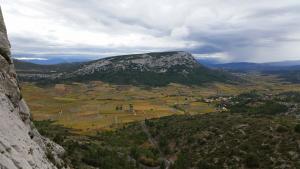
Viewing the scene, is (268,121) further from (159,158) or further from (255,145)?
(159,158)

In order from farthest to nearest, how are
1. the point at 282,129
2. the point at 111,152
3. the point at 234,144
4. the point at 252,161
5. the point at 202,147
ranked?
1. the point at 202,147
2. the point at 282,129
3. the point at 234,144
4. the point at 111,152
5. the point at 252,161

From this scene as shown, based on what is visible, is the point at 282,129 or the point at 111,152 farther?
the point at 282,129

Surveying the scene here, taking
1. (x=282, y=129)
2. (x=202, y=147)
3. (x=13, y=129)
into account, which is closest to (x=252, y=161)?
(x=282, y=129)

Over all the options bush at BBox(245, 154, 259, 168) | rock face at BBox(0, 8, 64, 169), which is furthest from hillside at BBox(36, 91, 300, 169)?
rock face at BBox(0, 8, 64, 169)

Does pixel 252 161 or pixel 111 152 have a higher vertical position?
pixel 252 161

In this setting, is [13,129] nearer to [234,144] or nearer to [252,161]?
[252,161]

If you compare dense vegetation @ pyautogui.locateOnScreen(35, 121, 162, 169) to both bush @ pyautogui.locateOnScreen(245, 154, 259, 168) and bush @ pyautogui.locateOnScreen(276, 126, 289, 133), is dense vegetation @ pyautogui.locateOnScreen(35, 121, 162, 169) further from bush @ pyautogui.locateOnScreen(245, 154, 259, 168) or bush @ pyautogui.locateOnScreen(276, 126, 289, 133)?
bush @ pyautogui.locateOnScreen(276, 126, 289, 133)

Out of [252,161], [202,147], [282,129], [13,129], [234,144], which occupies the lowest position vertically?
[202,147]

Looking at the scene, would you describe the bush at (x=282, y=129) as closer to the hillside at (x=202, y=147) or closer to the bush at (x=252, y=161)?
the hillside at (x=202, y=147)

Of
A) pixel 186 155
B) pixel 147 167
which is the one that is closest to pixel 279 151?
pixel 186 155

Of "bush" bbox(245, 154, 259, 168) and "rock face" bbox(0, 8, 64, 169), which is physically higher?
"rock face" bbox(0, 8, 64, 169)
